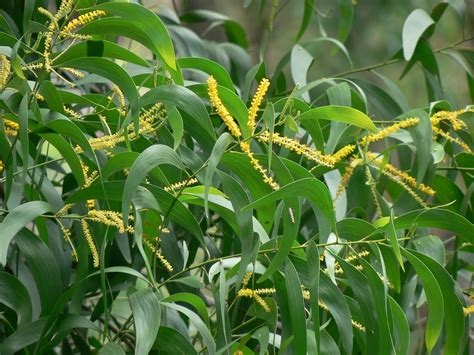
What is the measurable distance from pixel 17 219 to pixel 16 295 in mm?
131

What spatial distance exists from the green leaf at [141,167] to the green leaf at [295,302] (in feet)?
0.44

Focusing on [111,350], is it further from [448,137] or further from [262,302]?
[448,137]

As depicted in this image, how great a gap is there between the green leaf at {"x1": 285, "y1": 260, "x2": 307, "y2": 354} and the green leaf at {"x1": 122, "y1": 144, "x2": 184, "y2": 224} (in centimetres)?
13

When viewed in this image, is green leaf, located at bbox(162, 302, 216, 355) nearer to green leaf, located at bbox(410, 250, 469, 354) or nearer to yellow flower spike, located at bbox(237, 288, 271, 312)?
yellow flower spike, located at bbox(237, 288, 271, 312)

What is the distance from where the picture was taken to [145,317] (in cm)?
63

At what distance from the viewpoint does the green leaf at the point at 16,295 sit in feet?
2.42

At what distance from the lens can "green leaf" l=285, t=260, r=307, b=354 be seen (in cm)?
67

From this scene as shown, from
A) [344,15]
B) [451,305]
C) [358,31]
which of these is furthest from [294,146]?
[358,31]

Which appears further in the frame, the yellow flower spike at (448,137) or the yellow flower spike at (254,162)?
the yellow flower spike at (448,137)

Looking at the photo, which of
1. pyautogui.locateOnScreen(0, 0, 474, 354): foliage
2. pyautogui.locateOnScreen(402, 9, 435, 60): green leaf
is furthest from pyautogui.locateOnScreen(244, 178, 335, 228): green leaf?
pyautogui.locateOnScreen(402, 9, 435, 60): green leaf

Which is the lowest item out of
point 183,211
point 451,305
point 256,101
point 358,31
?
point 358,31

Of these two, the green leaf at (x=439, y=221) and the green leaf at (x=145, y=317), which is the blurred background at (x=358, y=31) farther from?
the green leaf at (x=145, y=317)

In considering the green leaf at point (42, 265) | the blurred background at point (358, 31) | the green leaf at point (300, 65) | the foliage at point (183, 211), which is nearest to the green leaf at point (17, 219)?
the foliage at point (183, 211)

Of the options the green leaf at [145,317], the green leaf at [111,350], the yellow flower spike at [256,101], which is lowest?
the green leaf at [111,350]
